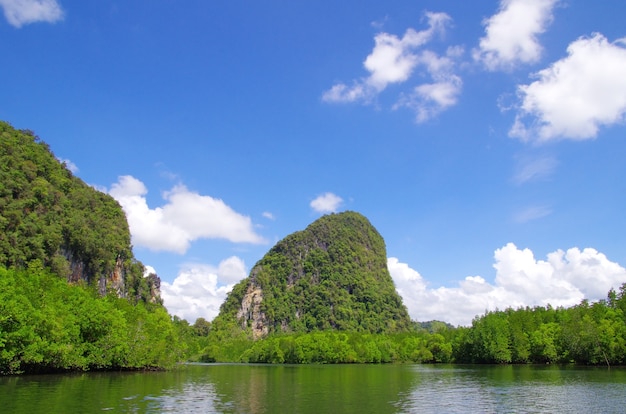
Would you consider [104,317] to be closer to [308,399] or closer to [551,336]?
[308,399]

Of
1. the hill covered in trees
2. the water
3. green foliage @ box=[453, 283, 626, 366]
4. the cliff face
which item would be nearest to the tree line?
green foliage @ box=[453, 283, 626, 366]

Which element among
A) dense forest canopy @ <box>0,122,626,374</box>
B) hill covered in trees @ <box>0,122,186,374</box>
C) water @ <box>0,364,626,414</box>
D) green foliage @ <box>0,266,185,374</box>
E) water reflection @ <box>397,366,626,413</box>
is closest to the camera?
water @ <box>0,364,626,414</box>

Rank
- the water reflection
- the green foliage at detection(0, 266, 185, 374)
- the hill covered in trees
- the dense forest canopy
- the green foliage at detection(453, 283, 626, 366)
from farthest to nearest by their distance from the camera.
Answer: the green foliage at detection(453, 283, 626, 366) < the dense forest canopy < the hill covered in trees < the green foliage at detection(0, 266, 185, 374) < the water reflection

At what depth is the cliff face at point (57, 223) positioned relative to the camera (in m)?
95.6

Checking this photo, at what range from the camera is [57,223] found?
10650 centimetres

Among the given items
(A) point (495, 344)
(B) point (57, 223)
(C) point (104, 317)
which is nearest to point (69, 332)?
(C) point (104, 317)

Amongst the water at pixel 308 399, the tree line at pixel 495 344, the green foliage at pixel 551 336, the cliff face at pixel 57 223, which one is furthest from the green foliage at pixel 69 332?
the green foliage at pixel 551 336

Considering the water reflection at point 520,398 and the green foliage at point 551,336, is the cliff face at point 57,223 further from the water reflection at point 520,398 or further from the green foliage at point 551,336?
the green foliage at point 551,336

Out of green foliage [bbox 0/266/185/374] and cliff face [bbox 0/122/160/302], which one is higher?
cliff face [bbox 0/122/160/302]

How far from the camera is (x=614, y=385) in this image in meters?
50.2

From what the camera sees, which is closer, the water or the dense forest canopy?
the water

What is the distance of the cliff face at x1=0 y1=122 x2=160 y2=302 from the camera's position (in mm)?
95625

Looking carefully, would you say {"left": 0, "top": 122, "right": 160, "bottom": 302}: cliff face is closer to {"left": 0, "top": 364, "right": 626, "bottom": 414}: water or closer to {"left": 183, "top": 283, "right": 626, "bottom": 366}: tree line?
{"left": 183, "top": 283, "right": 626, "bottom": 366}: tree line

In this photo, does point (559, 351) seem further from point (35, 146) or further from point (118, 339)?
point (35, 146)
